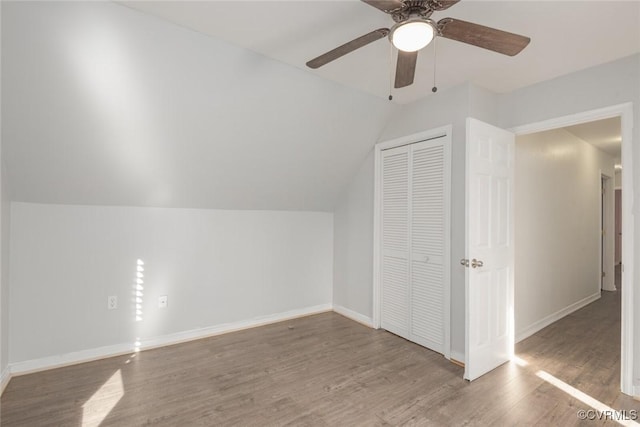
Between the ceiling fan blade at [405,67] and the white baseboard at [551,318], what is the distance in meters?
2.87

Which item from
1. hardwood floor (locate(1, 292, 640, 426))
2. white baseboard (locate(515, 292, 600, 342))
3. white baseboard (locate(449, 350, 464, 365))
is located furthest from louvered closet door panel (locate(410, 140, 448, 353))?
white baseboard (locate(515, 292, 600, 342))

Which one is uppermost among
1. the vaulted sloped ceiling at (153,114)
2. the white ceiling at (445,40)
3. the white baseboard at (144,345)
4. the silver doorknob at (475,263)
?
the white ceiling at (445,40)

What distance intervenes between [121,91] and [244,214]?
5.86 ft

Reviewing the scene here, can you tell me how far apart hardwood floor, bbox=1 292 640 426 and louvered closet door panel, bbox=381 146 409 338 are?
309 mm

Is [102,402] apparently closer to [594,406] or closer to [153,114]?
[153,114]

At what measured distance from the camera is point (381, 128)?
360 centimetres

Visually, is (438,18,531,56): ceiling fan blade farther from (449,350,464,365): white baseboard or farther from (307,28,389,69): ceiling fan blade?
(449,350,464,365): white baseboard

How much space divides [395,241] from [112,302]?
2.88 m

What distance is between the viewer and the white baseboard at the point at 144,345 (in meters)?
2.59

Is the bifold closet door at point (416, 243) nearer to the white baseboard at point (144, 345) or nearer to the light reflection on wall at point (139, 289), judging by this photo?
the white baseboard at point (144, 345)

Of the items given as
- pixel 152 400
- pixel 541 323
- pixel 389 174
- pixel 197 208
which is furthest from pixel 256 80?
pixel 541 323

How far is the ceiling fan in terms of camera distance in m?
1.50

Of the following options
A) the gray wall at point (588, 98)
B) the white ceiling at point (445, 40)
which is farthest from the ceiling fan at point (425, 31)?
the gray wall at point (588, 98)

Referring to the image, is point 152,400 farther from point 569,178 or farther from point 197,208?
point 569,178
